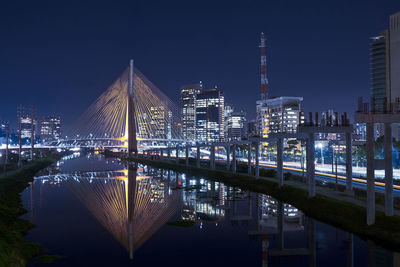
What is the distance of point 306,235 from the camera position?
65.3 feet

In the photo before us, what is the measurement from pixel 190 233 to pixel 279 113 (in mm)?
134531

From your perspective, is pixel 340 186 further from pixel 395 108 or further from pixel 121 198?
pixel 121 198

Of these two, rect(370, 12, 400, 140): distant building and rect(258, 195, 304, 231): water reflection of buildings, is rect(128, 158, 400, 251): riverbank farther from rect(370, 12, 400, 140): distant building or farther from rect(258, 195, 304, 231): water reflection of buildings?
rect(370, 12, 400, 140): distant building

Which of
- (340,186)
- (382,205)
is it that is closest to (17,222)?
(382,205)

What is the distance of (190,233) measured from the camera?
71.4ft

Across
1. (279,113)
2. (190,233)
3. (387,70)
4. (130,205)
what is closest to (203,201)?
(130,205)

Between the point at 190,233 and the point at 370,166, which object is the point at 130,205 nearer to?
the point at 190,233

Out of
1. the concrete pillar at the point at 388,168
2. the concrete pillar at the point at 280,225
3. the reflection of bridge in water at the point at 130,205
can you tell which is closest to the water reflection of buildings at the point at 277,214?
the concrete pillar at the point at 280,225

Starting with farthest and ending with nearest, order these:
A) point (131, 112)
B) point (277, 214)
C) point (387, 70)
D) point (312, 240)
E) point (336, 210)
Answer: point (387, 70) < point (131, 112) < point (277, 214) < point (336, 210) < point (312, 240)

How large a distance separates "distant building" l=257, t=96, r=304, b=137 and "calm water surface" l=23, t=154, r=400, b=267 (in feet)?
374

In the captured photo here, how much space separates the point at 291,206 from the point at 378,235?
425 inches

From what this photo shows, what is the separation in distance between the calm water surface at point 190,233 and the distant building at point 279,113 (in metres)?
114

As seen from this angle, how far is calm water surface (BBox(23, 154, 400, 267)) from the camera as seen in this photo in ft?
55.0

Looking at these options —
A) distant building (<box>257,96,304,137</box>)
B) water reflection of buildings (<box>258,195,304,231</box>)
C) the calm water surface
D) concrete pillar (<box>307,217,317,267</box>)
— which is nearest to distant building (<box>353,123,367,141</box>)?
water reflection of buildings (<box>258,195,304,231</box>)
